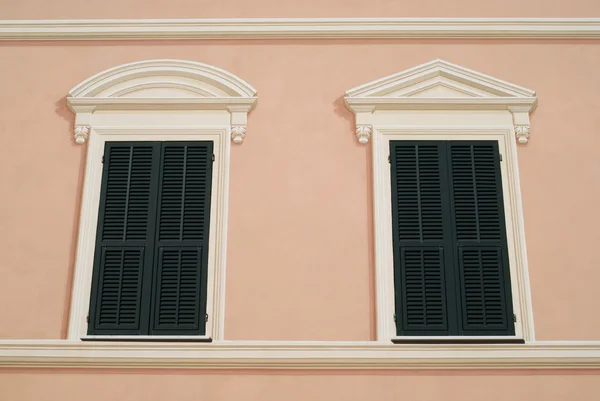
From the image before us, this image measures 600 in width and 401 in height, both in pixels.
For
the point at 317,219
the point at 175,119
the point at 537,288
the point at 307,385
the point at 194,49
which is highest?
the point at 194,49

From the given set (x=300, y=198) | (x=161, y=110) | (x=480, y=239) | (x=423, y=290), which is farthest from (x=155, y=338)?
(x=480, y=239)

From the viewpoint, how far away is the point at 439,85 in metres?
9.30

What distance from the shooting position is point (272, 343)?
8203 millimetres

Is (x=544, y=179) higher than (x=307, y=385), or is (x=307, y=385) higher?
(x=544, y=179)

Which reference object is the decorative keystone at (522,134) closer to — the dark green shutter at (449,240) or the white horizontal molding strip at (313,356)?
the dark green shutter at (449,240)

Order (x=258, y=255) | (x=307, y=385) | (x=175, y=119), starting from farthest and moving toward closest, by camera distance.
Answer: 1. (x=175, y=119)
2. (x=258, y=255)
3. (x=307, y=385)

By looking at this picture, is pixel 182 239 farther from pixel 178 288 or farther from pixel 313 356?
pixel 313 356

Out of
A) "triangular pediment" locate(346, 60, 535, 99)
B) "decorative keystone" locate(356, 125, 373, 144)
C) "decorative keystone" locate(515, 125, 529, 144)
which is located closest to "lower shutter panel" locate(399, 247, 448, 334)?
"decorative keystone" locate(356, 125, 373, 144)

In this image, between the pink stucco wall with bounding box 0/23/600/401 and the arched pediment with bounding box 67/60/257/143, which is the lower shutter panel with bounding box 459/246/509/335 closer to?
the pink stucco wall with bounding box 0/23/600/401

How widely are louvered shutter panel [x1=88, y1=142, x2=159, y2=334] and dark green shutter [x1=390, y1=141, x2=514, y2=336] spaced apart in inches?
88.6

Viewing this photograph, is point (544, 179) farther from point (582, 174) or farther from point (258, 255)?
point (258, 255)
